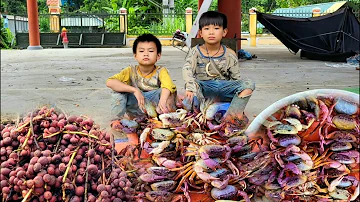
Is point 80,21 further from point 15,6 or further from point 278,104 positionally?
point 278,104

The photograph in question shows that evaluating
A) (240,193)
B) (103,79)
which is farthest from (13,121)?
(240,193)

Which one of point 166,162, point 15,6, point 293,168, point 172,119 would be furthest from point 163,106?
point 15,6

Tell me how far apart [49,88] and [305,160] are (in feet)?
2.41

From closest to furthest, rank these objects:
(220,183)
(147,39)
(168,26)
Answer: (220,183), (147,39), (168,26)

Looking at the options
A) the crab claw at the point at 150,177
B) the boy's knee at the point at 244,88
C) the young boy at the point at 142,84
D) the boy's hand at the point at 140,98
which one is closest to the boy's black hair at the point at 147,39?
the young boy at the point at 142,84

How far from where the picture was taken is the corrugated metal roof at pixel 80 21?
1.21m

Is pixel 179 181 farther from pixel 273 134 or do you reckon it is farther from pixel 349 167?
pixel 349 167

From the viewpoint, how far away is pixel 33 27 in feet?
4.23

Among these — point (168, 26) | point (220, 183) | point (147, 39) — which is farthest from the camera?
point (168, 26)

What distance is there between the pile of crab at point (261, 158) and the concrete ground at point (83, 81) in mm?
82

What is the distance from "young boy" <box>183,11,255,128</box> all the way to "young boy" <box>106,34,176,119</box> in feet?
0.21

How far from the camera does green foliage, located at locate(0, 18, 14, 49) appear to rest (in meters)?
1.16

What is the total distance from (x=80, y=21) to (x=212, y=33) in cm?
40

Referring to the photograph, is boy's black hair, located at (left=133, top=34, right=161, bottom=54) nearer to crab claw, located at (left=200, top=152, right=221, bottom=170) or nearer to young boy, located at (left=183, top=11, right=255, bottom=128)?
young boy, located at (left=183, top=11, right=255, bottom=128)
